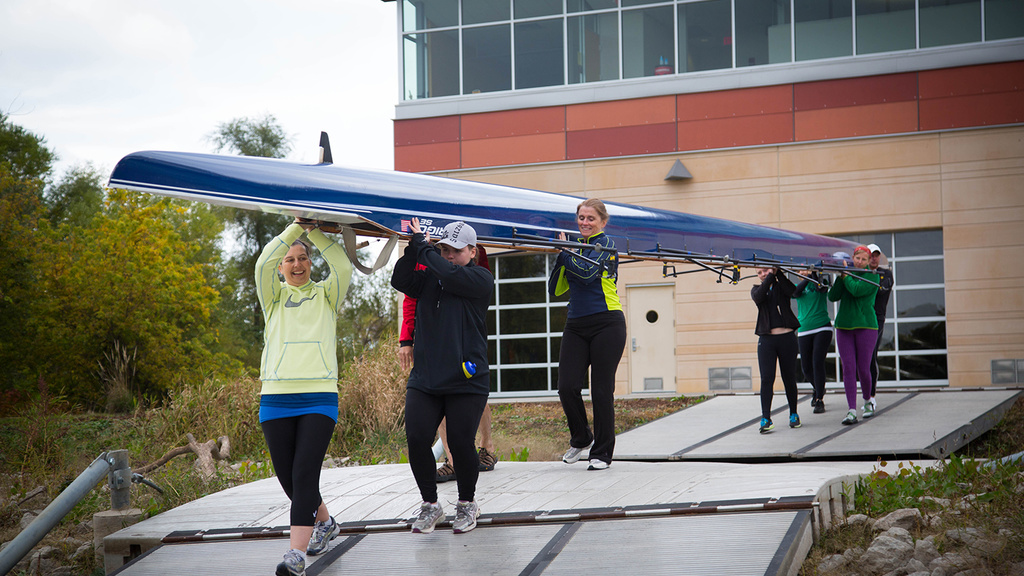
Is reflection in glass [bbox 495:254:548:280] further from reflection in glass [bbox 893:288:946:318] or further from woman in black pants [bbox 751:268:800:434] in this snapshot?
woman in black pants [bbox 751:268:800:434]

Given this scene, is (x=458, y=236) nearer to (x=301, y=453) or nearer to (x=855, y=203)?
(x=301, y=453)

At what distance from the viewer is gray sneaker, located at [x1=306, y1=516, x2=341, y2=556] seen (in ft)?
15.9

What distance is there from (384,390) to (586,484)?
5621mm

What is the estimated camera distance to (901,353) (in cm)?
1581

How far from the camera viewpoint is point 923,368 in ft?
51.5

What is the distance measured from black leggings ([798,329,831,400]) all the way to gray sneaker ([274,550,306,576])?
6.92 m

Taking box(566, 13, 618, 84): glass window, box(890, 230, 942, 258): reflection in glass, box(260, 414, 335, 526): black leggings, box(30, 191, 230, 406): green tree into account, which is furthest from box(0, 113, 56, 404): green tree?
box(890, 230, 942, 258): reflection in glass

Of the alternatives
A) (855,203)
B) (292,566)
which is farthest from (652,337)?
(292,566)

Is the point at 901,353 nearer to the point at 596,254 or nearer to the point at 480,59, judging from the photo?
the point at 480,59

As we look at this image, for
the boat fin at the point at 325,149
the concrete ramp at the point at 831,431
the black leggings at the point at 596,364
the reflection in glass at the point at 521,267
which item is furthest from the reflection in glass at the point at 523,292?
the boat fin at the point at 325,149

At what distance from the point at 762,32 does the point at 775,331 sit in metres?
9.95

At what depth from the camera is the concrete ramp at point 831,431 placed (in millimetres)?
7980

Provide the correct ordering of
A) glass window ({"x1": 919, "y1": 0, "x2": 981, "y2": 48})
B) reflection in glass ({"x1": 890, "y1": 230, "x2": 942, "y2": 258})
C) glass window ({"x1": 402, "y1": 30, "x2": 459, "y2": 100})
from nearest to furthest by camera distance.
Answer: glass window ({"x1": 919, "y1": 0, "x2": 981, "y2": 48}) < reflection in glass ({"x1": 890, "y1": 230, "x2": 942, "y2": 258}) < glass window ({"x1": 402, "y1": 30, "x2": 459, "y2": 100})

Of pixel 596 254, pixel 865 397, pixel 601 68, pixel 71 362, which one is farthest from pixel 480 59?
pixel 596 254
